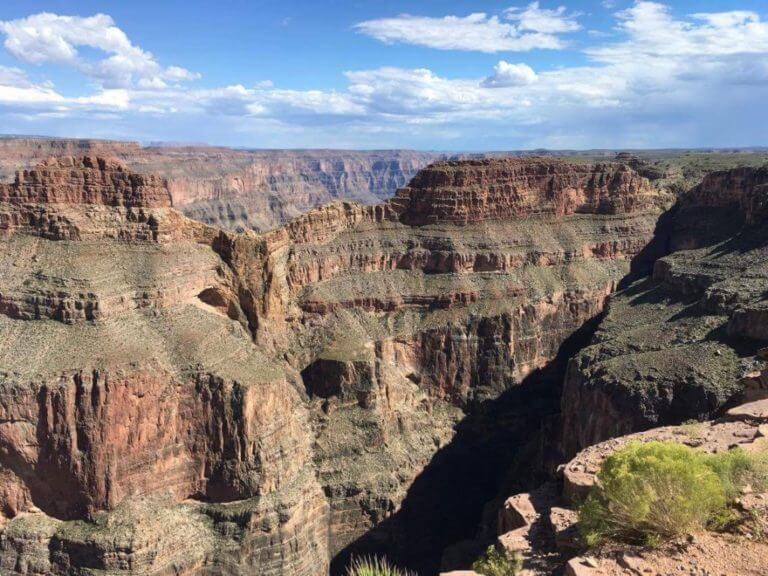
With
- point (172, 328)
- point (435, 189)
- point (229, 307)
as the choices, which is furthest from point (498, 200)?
point (172, 328)

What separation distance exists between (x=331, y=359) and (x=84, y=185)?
26410mm

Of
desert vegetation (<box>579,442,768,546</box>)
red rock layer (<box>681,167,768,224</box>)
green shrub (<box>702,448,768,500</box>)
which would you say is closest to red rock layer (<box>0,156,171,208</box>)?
desert vegetation (<box>579,442,768,546</box>)

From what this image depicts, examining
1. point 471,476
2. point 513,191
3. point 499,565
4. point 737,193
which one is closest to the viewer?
point 499,565

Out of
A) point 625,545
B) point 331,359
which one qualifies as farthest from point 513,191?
point 625,545

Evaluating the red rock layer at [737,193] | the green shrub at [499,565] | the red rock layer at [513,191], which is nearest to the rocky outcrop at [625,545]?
the green shrub at [499,565]

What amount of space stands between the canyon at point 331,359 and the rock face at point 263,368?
0.60 ft

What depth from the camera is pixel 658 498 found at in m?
19.8

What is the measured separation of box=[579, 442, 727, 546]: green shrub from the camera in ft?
64.2

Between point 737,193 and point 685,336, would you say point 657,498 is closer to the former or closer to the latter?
point 685,336

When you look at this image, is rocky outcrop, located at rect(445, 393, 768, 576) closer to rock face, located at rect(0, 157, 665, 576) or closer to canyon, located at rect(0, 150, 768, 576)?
canyon, located at rect(0, 150, 768, 576)

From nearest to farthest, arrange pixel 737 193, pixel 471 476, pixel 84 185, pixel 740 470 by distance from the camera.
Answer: pixel 740 470 < pixel 84 185 < pixel 471 476 < pixel 737 193

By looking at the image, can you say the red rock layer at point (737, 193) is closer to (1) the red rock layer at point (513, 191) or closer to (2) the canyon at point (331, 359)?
(2) the canyon at point (331, 359)

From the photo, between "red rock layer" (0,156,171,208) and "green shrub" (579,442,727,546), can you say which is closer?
"green shrub" (579,442,727,546)

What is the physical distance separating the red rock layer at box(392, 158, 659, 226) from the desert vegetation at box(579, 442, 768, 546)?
5461 cm
